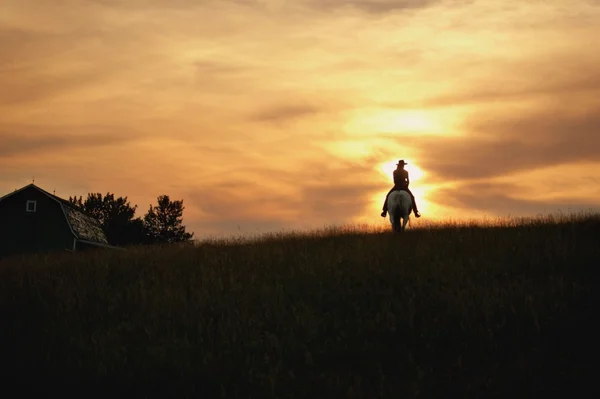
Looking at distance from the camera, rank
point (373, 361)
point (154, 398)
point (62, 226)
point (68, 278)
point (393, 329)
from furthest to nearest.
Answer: point (62, 226)
point (68, 278)
point (393, 329)
point (373, 361)
point (154, 398)

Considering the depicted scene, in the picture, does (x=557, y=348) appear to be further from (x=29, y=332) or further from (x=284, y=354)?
(x=29, y=332)

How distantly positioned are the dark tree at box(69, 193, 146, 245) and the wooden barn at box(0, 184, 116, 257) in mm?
32232

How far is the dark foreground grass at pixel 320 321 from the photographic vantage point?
39.7 feet

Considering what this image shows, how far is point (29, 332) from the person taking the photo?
15445 millimetres

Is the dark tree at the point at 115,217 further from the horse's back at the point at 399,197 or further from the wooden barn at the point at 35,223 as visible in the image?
the horse's back at the point at 399,197

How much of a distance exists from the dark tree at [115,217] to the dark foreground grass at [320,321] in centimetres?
7196

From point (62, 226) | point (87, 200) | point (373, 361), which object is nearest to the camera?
point (373, 361)

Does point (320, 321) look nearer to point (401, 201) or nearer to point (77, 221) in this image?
point (401, 201)

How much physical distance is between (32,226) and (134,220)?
42.6 metres

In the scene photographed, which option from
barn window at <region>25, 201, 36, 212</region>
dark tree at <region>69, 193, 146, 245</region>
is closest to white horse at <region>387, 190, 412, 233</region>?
barn window at <region>25, 201, 36, 212</region>

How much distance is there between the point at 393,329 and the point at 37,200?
48.3 metres

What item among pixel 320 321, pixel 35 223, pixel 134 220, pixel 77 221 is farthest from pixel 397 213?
pixel 134 220

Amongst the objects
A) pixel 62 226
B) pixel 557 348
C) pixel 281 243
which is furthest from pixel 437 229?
pixel 62 226

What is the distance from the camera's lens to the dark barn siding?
55031 mm
